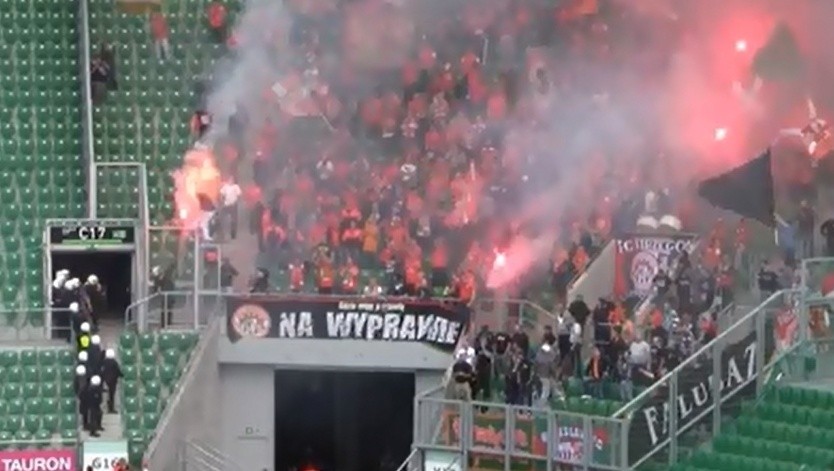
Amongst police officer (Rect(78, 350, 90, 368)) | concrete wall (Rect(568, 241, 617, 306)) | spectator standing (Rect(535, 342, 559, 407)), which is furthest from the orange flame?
spectator standing (Rect(535, 342, 559, 407))

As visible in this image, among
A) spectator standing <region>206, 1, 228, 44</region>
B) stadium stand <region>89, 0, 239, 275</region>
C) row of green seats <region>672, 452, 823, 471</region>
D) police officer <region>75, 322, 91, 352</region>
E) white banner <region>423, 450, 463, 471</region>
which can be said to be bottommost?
row of green seats <region>672, 452, 823, 471</region>

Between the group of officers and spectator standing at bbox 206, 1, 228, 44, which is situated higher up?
spectator standing at bbox 206, 1, 228, 44

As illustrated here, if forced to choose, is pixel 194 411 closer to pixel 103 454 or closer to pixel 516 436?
pixel 103 454

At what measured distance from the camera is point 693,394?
26781mm

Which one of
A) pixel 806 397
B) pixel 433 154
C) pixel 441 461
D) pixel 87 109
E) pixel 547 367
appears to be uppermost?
pixel 87 109

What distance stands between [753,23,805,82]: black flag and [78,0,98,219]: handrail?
27.3 ft

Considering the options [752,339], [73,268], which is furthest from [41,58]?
[752,339]

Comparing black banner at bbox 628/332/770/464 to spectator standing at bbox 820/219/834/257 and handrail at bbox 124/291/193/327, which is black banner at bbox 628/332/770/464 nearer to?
spectator standing at bbox 820/219/834/257

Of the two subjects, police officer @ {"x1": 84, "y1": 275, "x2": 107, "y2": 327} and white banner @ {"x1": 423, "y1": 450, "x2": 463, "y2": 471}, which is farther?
police officer @ {"x1": 84, "y1": 275, "x2": 107, "y2": 327}

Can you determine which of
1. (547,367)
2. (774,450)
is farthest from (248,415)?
(774,450)

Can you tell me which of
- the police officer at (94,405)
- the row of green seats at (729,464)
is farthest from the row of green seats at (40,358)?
the row of green seats at (729,464)

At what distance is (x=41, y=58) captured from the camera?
36.6 m

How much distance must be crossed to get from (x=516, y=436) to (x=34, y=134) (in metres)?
10.2

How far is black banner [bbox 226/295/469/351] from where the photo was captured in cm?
3130
